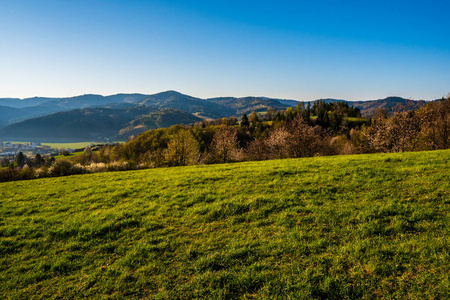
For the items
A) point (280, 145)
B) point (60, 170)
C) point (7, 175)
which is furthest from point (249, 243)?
point (7, 175)

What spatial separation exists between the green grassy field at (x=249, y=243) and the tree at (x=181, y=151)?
34315 millimetres

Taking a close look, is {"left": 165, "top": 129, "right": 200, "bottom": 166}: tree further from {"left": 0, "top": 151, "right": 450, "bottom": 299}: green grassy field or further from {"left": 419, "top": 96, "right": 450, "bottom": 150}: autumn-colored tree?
{"left": 419, "top": 96, "right": 450, "bottom": 150}: autumn-colored tree

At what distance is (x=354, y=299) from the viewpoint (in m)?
4.71

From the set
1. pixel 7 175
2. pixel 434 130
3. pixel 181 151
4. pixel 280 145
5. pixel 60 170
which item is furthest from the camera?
pixel 181 151

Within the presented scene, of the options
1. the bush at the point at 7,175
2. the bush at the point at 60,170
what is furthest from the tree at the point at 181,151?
the bush at the point at 7,175

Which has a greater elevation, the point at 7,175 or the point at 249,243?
the point at 249,243

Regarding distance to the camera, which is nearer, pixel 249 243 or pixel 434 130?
pixel 249 243

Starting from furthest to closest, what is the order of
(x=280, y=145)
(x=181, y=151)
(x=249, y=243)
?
(x=181, y=151), (x=280, y=145), (x=249, y=243)

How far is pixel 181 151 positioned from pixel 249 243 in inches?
1694

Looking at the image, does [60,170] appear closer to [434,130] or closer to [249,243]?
[249,243]

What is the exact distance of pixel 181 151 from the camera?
1912 inches

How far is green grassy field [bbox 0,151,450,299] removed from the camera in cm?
532

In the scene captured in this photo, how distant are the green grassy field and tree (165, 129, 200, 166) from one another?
34.3m

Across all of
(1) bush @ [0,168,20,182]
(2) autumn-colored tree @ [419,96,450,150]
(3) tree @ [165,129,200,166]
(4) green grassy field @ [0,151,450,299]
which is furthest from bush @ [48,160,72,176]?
(2) autumn-colored tree @ [419,96,450,150]
